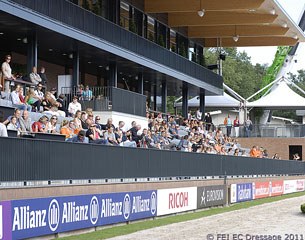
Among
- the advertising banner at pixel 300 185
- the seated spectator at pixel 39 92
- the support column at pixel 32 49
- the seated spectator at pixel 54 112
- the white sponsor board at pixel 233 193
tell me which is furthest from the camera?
the advertising banner at pixel 300 185

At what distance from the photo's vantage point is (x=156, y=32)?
45.3 metres

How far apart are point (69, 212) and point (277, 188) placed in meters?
27.2

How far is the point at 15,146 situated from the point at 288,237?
269 inches

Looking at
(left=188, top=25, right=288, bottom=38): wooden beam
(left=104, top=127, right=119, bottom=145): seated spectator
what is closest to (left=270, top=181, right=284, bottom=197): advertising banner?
(left=188, top=25, right=288, bottom=38): wooden beam

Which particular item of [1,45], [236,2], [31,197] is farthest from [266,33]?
[31,197]

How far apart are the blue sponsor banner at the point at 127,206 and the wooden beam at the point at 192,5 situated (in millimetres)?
19240

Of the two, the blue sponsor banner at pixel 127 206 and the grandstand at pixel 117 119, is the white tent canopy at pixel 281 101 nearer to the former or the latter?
the grandstand at pixel 117 119

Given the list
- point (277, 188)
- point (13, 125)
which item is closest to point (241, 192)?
point (277, 188)

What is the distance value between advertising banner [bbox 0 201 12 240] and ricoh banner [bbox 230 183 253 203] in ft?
65.6

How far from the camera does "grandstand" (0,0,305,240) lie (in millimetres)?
18719

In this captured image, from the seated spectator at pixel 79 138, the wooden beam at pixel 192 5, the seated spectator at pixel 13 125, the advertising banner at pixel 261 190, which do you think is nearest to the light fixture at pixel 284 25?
the wooden beam at pixel 192 5

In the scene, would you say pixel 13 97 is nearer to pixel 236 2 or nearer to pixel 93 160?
pixel 93 160

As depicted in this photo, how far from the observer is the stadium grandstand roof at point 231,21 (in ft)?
143

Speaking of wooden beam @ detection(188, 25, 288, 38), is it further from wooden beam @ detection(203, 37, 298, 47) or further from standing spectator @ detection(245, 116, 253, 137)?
standing spectator @ detection(245, 116, 253, 137)
